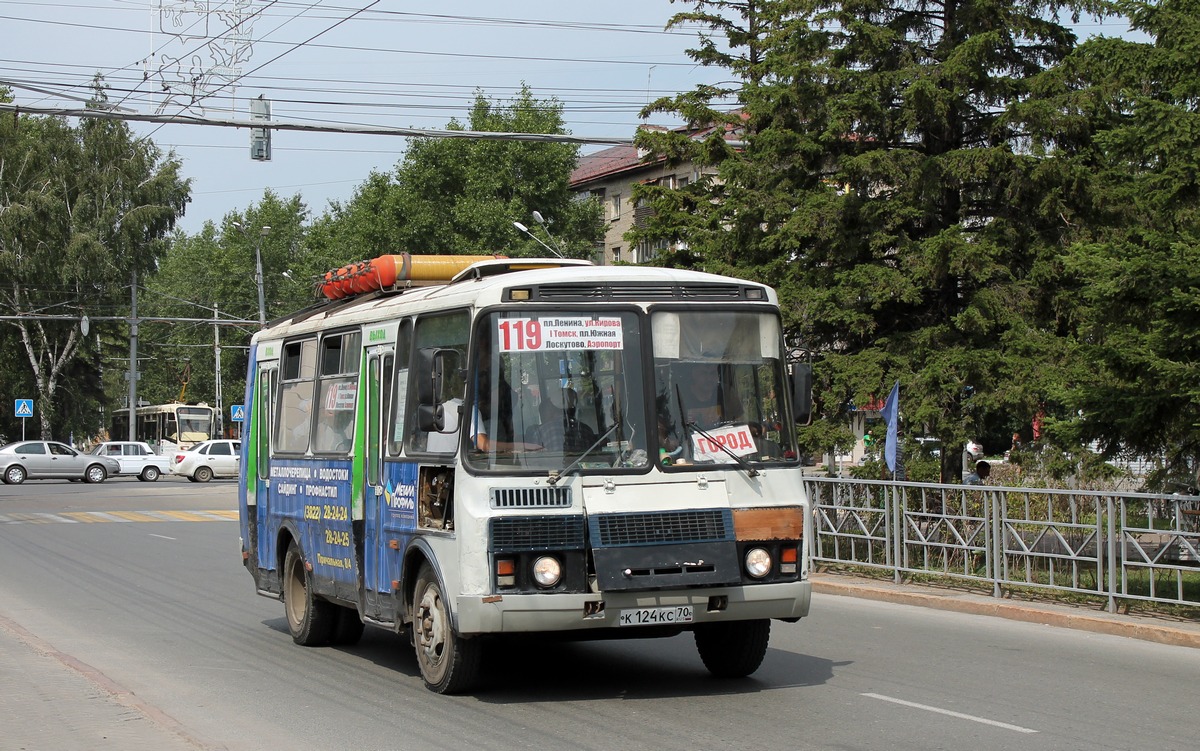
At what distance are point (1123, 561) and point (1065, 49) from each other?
10.9 meters

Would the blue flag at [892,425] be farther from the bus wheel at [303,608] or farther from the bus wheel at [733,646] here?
the bus wheel at [733,646]

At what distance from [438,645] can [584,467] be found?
1.60 metres

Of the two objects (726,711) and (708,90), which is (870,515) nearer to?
(726,711)

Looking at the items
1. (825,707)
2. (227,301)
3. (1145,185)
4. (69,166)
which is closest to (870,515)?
(1145,185)

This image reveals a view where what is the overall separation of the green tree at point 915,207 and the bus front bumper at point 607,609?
1118 cm

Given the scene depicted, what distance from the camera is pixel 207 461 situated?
57344mm

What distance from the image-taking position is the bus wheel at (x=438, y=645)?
909 centimetres

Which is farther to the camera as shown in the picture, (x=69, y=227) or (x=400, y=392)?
(x=69, y=227)

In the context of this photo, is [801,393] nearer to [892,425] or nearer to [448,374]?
[448,374]

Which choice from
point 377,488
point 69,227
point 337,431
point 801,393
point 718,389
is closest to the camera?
point 718,389

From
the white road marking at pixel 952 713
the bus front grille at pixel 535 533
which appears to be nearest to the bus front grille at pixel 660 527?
the bus front grille at pixel 535 533

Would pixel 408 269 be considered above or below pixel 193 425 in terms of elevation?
above

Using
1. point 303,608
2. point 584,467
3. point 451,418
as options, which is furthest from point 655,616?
point 303,608

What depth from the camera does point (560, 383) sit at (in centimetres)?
904
